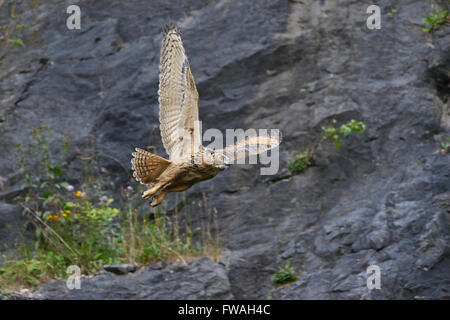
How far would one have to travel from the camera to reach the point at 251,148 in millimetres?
4527

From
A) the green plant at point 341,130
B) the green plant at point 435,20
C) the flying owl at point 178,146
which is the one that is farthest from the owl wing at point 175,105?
the green plant at point 435,20

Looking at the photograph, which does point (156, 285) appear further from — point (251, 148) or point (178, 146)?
point (251, 148)

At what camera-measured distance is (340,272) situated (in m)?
6.23

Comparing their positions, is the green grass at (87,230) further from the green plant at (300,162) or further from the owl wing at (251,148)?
the owl wing at (251,148)

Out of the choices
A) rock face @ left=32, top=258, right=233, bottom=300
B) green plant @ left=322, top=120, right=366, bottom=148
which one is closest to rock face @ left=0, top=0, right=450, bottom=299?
rock face @ left=32, top=258, right=233, bottom=300

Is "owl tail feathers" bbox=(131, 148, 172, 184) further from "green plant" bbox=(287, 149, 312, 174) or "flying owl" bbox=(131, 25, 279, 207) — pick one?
"green plant" bbox=(287, 149, 312, 174)

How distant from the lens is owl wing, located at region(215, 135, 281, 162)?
4.47m

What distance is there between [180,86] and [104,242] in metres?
2.67

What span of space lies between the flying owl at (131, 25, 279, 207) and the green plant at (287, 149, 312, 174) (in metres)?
2.61

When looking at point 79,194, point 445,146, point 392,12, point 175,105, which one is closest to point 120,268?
point 79,194

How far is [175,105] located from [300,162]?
8.73ft

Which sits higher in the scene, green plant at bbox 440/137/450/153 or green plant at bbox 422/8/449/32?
green plant at bbox 422/8/449/32

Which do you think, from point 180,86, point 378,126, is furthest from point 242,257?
point 180,86

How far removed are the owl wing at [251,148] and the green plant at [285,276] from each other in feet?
7.33
